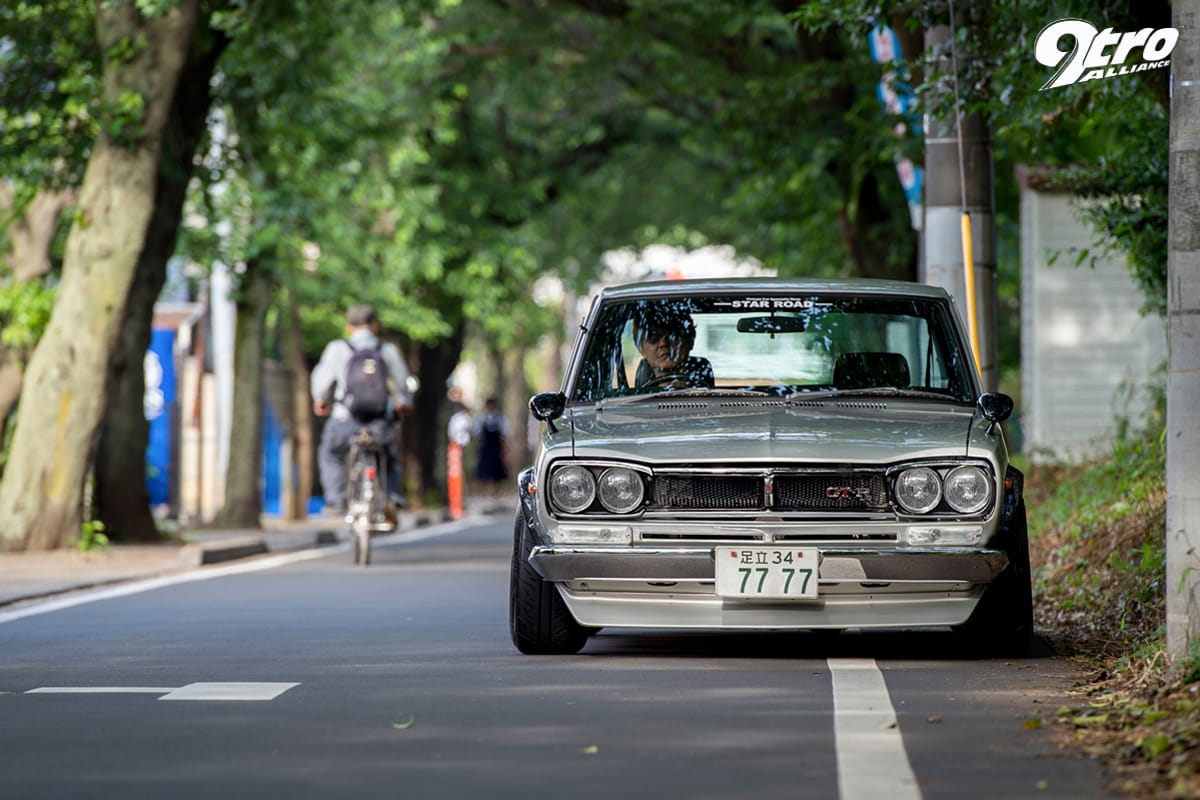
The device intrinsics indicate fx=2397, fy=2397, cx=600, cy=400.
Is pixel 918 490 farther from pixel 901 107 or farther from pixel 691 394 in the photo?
pixel 901 107

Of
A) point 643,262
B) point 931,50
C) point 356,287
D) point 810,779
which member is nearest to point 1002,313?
point 643,262

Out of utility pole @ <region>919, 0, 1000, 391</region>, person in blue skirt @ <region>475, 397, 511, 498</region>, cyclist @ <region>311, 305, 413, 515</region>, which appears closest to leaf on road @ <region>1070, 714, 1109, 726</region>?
utility pole @ <region>919, 0, 1000, 391</region>

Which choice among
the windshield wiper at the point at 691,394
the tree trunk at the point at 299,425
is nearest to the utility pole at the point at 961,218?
the windshield wiper at the point at 691,394

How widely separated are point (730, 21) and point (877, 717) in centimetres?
1974

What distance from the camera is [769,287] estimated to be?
1083cm

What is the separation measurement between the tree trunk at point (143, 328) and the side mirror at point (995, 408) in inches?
473

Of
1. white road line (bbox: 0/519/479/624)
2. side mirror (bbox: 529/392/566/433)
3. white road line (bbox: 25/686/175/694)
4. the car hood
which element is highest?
side mirror (bbox: 529/392/566/433)

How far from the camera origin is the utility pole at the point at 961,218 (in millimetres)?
15250

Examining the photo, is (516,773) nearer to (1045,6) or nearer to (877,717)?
(877,717)

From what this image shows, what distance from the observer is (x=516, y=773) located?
21.9ft

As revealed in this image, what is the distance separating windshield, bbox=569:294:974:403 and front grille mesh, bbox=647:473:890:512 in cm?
105

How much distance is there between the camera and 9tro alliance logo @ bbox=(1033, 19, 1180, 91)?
9.11 metres

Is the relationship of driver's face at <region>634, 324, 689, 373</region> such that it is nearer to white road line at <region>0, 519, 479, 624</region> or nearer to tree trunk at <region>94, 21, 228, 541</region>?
white road line at <region>0, 519, 479, 624</region>

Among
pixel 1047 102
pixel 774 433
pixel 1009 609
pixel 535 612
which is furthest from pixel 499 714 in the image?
pixel 1047 102
